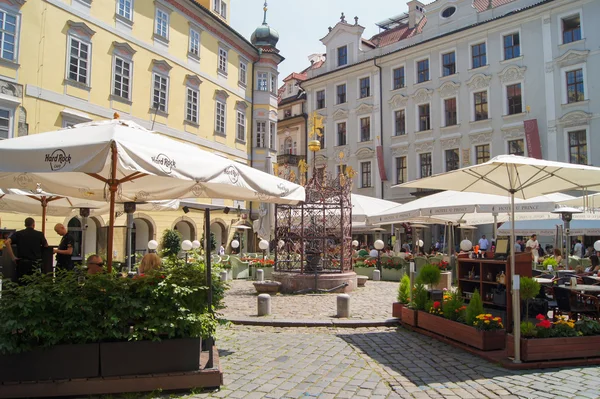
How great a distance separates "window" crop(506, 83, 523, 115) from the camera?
1185 inches

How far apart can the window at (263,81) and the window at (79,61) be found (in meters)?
14.3

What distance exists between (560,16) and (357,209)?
67.5ft

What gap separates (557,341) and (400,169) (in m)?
29.9

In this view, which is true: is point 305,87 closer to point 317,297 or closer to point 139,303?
point 317,297

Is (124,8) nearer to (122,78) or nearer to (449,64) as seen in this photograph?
(122,78)

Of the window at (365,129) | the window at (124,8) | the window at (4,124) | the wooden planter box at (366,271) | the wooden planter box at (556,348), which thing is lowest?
the wooden planter box at (556,348)

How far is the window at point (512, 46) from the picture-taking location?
3012 centimetres

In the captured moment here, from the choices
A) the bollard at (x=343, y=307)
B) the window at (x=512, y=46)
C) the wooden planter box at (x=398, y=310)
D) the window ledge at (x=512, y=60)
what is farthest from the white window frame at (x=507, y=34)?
the bollard at (x=343, y=307)

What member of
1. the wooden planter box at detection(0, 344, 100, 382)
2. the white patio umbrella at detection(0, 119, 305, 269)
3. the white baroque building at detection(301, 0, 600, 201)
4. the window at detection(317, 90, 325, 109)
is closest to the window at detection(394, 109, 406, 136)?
the white baroque building at detection(301, 0, 600, 201)

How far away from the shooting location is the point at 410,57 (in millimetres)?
35062

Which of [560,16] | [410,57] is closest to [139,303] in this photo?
[560,16]

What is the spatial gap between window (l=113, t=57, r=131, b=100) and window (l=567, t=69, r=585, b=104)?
78.5 ft

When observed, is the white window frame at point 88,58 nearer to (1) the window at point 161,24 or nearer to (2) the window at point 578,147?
(1) the window at point 161,24

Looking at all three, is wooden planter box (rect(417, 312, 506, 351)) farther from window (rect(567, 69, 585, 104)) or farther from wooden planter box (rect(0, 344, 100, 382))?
window (rect(567, 69, 585, 104))
